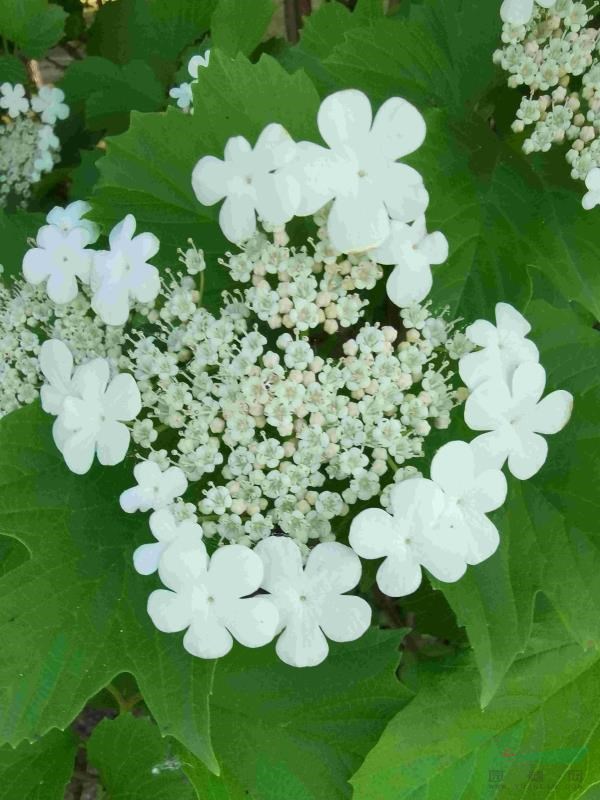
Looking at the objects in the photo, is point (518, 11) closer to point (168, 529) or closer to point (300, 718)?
point (168, 529)

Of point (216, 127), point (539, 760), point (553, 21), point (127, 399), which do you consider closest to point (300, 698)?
point (539, 760)

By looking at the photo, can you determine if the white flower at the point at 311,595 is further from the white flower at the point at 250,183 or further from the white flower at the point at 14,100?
the white flower at the point at 14,100

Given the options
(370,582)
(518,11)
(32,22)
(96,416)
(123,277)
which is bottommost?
(370,582)

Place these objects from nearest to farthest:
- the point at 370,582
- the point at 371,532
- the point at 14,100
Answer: the point at 371,532 → the point at 370,582 → the point at 14,100

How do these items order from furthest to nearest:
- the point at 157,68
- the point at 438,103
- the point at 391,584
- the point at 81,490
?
1. the point at 157,68
2. the point at 438,103
3. the point at 81,490
4. the point at 391,584

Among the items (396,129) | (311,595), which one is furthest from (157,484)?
(396,129)

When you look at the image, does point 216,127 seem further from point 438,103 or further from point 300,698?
point 300,698
